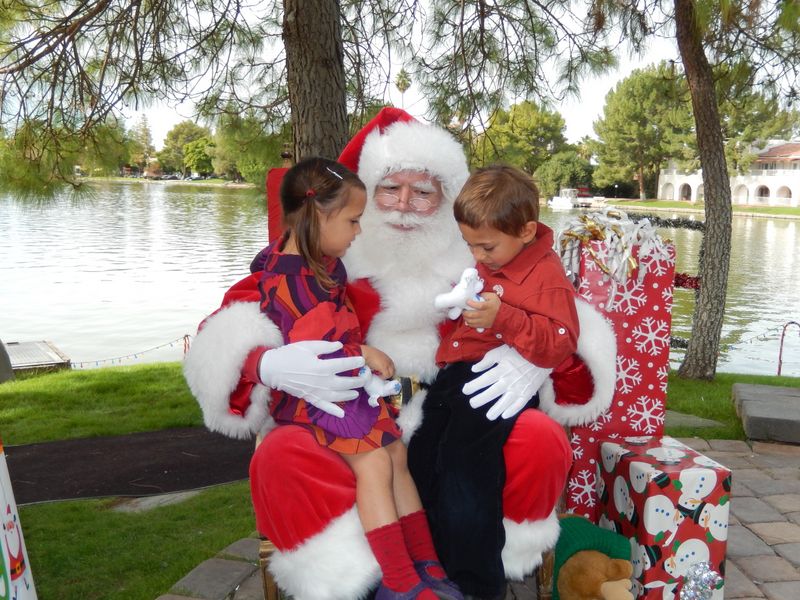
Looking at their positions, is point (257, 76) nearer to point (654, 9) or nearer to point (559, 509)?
point (654, 9)

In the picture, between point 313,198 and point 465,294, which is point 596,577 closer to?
point 465,294

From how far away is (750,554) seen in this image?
2666mm

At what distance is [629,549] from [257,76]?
13.9 ft

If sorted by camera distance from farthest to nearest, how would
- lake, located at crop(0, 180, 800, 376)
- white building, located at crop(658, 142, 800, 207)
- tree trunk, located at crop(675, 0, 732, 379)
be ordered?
white building, located at crop(658, 142, 800, 207) → lake, located at crop(0, 180, 800, 376) → tree trunk, located at crop(675, 0, 732, 379)

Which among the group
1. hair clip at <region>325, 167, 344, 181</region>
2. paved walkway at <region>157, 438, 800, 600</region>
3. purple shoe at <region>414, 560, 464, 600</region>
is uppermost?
hair clip at <region>325, 167, 344, 181</region>

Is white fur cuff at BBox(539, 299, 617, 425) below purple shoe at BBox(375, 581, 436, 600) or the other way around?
the other way around

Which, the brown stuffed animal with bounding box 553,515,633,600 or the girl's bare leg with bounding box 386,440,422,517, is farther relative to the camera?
the brown stuffed animal with bounding box 553,515,633,600

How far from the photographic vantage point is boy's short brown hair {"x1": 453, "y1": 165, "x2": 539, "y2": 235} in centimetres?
185

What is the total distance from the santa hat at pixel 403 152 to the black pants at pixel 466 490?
0.76 meters

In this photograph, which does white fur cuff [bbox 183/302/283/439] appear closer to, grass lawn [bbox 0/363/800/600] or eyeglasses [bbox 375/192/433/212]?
eyeglasses [bbox 375/192/433/212]

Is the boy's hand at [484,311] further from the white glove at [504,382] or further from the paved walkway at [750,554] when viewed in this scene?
the paved walkway at [750,554]

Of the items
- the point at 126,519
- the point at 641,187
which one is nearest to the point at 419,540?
the point at 126,519

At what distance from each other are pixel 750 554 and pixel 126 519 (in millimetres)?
2753

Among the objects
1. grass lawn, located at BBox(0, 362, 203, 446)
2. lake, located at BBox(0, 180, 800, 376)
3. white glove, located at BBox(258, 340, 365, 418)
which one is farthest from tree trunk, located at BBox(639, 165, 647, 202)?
white glove, located at BBox(258, 340, 365, 418)
